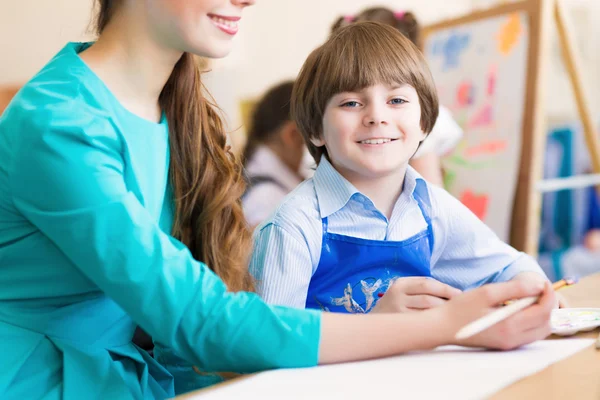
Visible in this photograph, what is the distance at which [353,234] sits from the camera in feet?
3.38

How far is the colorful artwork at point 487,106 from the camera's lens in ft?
6.91

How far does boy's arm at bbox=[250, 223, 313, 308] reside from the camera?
0.96 m

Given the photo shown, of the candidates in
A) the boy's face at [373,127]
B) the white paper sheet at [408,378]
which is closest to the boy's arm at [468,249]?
the boy's face at [373,127]

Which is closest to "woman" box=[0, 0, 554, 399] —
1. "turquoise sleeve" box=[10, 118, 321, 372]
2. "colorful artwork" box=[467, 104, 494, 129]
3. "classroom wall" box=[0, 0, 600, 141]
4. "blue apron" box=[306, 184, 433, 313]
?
"turquoise sleeve" box=[10, 118, 321, 372]

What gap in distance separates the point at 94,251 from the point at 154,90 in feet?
0.97

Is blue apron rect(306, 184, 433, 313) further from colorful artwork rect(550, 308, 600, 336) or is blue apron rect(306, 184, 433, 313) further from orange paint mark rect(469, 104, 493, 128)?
orange paint mark rect(469, 104, 493, 128)

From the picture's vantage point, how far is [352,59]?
1.02 meters

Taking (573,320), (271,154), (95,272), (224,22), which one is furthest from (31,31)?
(573,320)

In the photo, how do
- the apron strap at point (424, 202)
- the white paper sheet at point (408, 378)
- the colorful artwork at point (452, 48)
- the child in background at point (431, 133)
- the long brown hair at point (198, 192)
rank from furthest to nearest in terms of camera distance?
1. the colorful artwork at point (452, 48)
2. the child in background at point (431, 133)
3. the apron strap at point (424, 202)
4. the long brown hair at point (198, 192)
5. the white paper sheet at point (408, 378)

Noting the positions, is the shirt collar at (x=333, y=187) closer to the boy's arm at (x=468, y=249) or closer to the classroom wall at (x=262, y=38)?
the boy's arm at (x=468, y=249)

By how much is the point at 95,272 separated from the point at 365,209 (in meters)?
0.47

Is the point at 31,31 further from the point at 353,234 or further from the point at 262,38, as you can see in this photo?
the point at 353,234

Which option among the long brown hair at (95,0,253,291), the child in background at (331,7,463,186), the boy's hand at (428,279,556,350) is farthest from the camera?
the child in background at (331,7,463,186)

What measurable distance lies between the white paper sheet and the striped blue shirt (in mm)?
278
